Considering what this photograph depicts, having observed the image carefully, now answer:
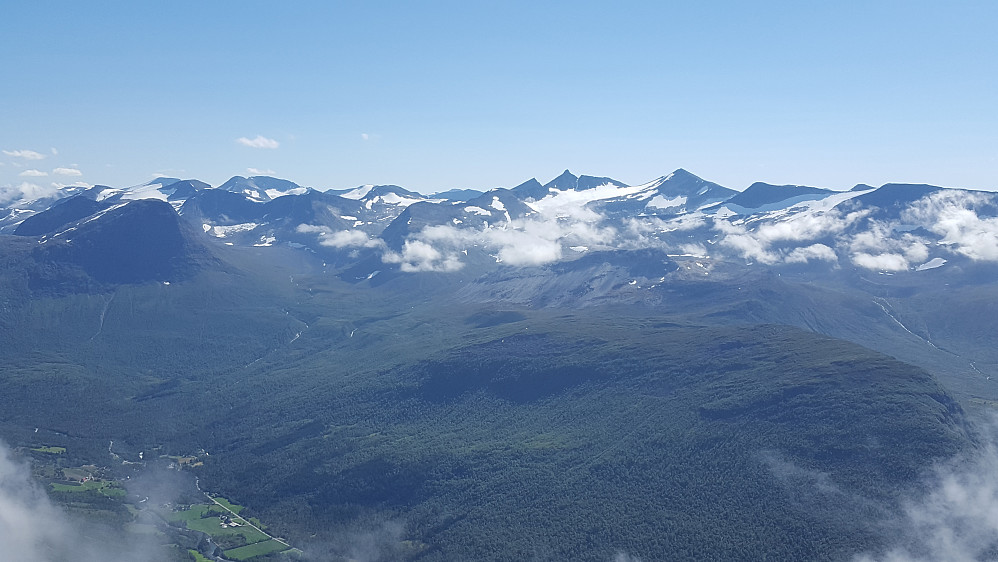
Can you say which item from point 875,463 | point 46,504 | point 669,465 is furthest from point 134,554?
point 875,463

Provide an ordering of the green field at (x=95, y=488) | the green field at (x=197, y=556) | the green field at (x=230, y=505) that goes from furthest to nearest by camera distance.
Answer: the green field at (x=95, y=488)
the green field at (x=230, y=505)
the green field at (x=197, y=556)

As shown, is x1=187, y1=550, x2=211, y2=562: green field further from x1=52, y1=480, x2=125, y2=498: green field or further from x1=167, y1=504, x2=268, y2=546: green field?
x1=52, y1=480, x2=125, y2=498: green field

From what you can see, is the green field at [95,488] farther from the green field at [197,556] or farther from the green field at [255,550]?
the green field at [255,550]

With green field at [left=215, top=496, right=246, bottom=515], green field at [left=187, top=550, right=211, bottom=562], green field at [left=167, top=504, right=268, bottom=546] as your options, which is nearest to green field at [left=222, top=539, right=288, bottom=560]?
green field at [left=167, top=504, right=268, bottom=546]

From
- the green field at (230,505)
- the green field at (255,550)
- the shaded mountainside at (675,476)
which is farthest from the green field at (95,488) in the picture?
the green field at (255,550)

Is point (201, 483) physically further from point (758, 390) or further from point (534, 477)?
point (758, 390)

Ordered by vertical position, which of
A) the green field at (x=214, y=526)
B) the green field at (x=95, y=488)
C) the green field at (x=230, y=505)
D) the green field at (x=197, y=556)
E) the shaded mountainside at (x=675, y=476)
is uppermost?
the shaded mountainside at (x=675, y=476)

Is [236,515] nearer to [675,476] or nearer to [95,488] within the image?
[95,488]
